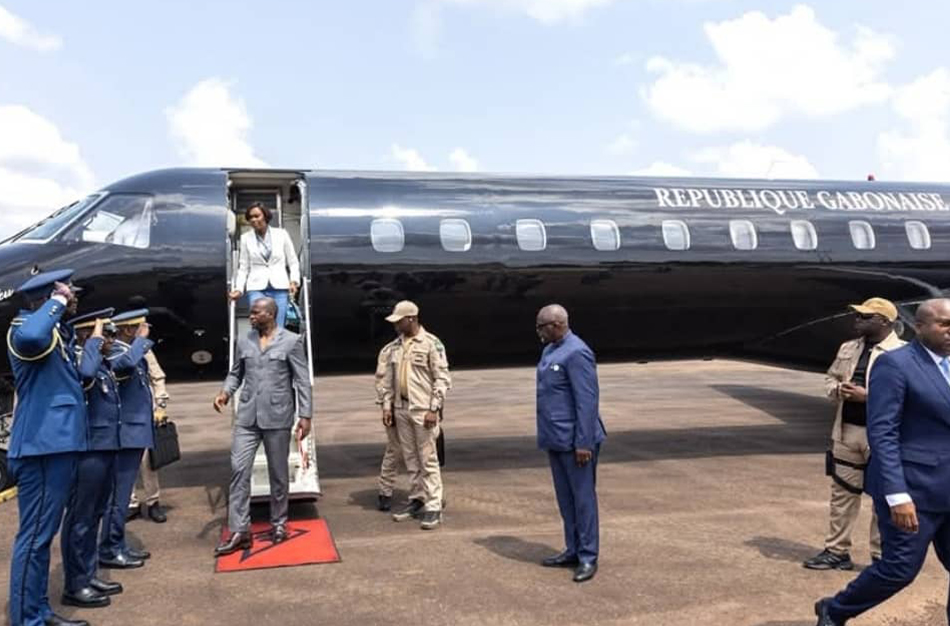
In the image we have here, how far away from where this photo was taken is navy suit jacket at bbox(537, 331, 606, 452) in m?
5.98

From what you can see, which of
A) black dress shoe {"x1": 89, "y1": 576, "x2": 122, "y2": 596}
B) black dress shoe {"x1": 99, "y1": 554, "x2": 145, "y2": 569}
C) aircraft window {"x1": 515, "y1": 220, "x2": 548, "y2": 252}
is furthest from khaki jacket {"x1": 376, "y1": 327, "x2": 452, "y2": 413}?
black dress shoe {"x1": 89, "y1": 576, "x2": 122, "y2": 596}

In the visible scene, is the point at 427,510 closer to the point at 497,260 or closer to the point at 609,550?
the point at 609,550

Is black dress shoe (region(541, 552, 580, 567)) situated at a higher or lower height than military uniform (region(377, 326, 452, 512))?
lower

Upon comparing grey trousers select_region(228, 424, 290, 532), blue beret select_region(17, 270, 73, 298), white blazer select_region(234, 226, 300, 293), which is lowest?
grey trousers select_region(228, 424, 290, 532)

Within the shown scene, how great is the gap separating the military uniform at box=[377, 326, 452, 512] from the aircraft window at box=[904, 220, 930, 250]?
7562 mm

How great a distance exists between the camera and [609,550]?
6660 millimetres

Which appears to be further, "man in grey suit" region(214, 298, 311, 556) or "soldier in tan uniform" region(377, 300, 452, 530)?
"soldier in tan uniform" region(377, 300, 452, 530)

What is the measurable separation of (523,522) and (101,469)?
380 centimetres

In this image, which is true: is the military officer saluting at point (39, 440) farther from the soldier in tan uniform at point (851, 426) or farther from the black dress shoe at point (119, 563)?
the soldier in tan uniform at point (851, 426)

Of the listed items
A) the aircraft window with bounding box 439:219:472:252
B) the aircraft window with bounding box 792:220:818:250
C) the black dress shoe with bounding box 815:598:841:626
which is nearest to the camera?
the black dress shoe with bounding box 815:598:841:626

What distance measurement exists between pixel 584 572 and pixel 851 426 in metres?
2.36

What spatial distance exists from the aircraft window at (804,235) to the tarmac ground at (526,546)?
2.86 metres

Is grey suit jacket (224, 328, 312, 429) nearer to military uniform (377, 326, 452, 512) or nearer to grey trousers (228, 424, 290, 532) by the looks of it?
grey trousers (228, 424, 290, 532)

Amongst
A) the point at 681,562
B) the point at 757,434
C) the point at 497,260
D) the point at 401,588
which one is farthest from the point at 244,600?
the point at 757,434
